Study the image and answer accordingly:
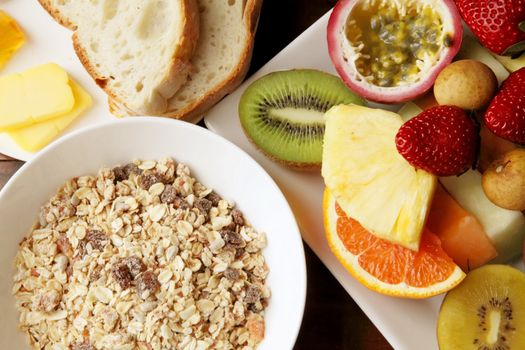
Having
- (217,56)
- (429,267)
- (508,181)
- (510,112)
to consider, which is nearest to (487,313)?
(429,267)

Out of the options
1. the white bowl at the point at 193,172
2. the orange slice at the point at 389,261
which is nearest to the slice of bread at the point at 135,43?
the white bowl at the point at 193,172

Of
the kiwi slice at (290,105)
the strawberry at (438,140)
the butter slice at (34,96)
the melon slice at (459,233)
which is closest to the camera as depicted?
the strawberry at (438,140)

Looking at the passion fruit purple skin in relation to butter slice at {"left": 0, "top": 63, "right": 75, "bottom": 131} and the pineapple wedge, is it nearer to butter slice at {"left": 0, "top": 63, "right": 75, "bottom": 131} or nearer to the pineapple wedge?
the pineapple wedge

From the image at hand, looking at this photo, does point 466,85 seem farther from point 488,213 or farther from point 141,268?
point 141,268

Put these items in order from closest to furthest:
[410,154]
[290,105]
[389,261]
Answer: [410,154] < [389,261] < [290,105]

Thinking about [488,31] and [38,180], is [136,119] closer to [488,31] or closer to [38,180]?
[38,180]

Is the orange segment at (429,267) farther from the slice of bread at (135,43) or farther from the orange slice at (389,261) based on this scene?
the slice of bread at (135,43)
